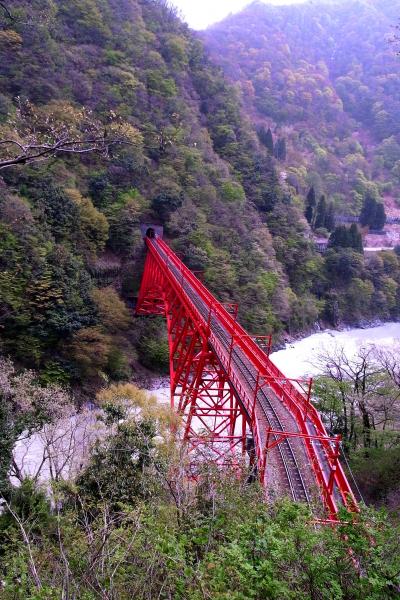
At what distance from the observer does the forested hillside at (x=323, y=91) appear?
229ft

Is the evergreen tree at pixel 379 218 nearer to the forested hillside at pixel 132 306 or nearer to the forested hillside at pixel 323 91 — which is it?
the forested hillside at pixel 132 306

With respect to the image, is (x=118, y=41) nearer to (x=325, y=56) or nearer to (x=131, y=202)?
(x=131, y=202)

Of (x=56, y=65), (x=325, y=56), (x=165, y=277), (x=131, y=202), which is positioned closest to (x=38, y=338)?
(x=165, y=277)

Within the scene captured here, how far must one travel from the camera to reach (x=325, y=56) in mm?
100625

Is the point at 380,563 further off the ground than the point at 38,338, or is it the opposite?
the point at 380,563

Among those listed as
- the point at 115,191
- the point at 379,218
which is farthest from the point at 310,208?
the point at 115,191

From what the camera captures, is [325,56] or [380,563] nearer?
[380,563]

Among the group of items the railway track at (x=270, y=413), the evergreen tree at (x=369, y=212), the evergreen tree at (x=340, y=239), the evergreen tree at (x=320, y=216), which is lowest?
the railway track at (x=270, y=413)

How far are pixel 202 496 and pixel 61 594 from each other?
245 cm

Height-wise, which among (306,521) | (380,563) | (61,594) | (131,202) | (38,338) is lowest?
(38,338)

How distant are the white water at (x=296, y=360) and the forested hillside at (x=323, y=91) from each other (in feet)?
94.6

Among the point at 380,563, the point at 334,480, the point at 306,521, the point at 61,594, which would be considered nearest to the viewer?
the point at 380,563

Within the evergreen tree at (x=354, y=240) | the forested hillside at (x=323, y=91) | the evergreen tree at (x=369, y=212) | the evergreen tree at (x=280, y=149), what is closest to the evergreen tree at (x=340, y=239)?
the evergreen tree at (x=354, y=240)

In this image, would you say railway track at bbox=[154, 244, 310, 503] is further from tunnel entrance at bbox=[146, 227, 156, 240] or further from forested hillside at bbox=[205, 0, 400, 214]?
forested hillside at bbox=[205, 0, 400, 214]
